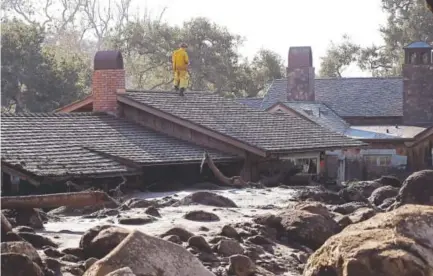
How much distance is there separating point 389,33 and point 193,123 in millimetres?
42349

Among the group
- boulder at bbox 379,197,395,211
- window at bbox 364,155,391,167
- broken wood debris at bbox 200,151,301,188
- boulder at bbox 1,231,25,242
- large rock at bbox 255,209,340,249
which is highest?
boulder at bbox 1,231,25,242

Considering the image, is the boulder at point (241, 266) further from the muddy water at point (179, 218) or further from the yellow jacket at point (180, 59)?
the yellow jacket at point (180, 59)

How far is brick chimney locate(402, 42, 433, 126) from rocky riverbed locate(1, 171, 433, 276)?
83.5 feet

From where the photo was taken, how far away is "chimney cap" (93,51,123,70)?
31.0m

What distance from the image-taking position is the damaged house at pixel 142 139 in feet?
77.3

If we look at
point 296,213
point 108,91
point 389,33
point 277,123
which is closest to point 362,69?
point 389,33

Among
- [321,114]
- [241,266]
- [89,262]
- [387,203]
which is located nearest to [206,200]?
[387,203]

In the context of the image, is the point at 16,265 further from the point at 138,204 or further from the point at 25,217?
the point at 138,204

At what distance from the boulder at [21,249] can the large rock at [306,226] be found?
18.3 ft

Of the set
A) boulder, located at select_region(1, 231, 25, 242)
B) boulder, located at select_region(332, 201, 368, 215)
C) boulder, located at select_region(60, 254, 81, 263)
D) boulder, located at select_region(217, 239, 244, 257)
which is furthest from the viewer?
boulder, located at select_region(332, 201, 368, 215)

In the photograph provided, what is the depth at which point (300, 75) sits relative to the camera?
155 ft

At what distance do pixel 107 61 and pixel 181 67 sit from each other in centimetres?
229

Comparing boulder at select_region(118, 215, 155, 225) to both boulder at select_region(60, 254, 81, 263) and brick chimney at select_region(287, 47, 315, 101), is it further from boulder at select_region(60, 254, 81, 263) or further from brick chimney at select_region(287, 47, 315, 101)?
brick chimney at select_region(287, 47, 315, 101)

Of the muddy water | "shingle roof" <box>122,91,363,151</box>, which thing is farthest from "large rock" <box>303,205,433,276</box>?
"shingle roof" <box>122,91,363,151</box>
